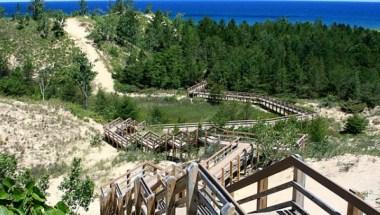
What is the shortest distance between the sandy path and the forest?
1376 millimetres

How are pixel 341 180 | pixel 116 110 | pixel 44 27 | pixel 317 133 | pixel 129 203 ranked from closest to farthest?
pixel 129 203
pixel 341 180
pixel 317 133
pixel 116 110
pixel 44 27

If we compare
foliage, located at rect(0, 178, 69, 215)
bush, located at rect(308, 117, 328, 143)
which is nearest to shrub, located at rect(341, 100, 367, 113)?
bush, located at rect(308, 117, 328, 143)

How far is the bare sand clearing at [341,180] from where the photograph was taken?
1230 centimetres

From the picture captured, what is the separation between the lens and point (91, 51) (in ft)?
199

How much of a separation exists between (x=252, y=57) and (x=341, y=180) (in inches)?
1615

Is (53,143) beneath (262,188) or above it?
beneath

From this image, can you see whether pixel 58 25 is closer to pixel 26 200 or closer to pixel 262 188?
pixel 262 188

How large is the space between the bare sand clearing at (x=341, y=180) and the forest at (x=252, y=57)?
32602mm

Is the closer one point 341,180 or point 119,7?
point 341,180

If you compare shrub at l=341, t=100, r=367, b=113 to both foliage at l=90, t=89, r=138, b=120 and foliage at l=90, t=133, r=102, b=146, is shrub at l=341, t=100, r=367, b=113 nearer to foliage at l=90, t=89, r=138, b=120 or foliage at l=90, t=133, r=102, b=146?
foliage at l=90, t=89, r=138, b=120

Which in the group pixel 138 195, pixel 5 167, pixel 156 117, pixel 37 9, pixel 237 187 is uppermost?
pixel 37 9

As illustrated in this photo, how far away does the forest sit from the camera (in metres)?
51.3

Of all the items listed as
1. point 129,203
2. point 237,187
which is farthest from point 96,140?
point 237,187

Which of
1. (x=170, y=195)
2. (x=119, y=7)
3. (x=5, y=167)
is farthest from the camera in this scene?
(x=119, y=7)
